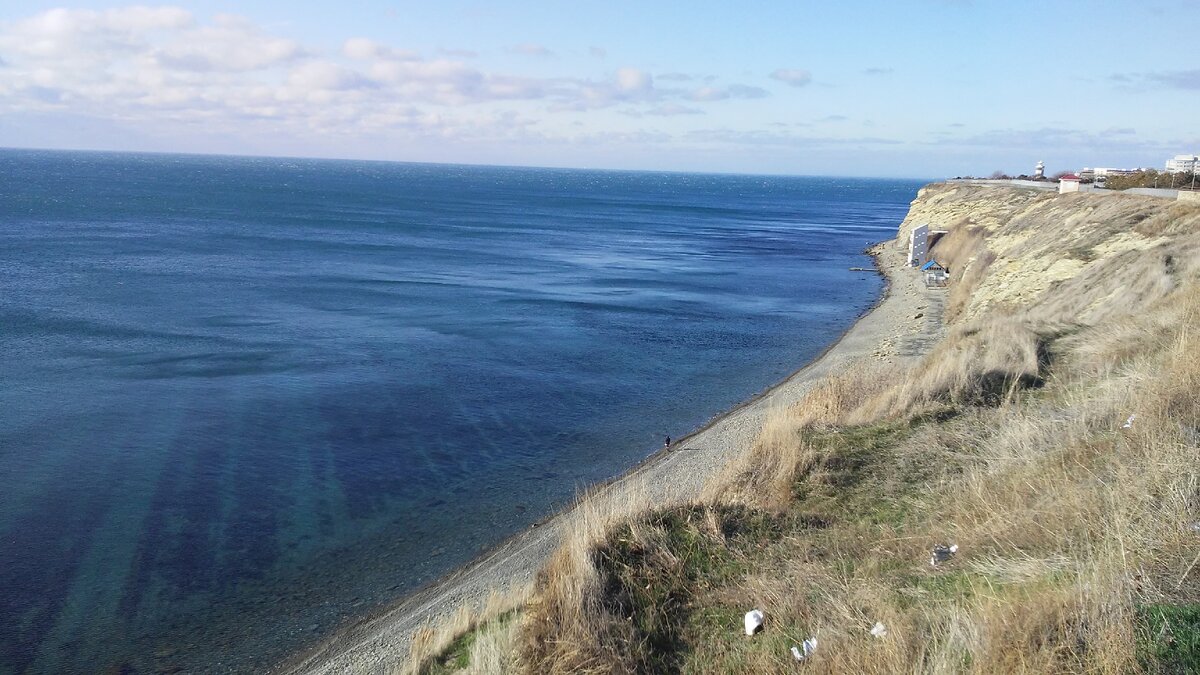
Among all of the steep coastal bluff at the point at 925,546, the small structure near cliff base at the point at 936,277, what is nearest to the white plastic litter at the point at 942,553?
the steep coastal bluff at the point at 925,546

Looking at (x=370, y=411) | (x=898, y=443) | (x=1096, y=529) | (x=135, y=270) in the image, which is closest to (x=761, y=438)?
(x=898, y=443)

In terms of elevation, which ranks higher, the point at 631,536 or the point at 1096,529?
the point at 1096,529

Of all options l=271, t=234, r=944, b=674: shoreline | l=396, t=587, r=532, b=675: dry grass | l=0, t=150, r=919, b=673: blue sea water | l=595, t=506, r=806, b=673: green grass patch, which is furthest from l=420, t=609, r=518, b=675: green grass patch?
l=0, t=150, r=919, b=673: blue sea water

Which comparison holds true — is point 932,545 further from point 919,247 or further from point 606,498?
point 919,247

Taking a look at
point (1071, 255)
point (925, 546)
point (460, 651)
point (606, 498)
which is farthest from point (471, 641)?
point (1071, 255)

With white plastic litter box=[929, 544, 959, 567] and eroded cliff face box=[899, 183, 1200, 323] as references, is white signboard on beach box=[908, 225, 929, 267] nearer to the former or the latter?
eroded cliff face box=[899, 183, 1200, 323]

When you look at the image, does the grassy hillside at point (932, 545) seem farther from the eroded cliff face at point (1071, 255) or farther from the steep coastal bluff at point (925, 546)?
the eroded cliff face at point (1071, 255)

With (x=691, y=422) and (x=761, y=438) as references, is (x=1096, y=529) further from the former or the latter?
(x=691, y=422)
